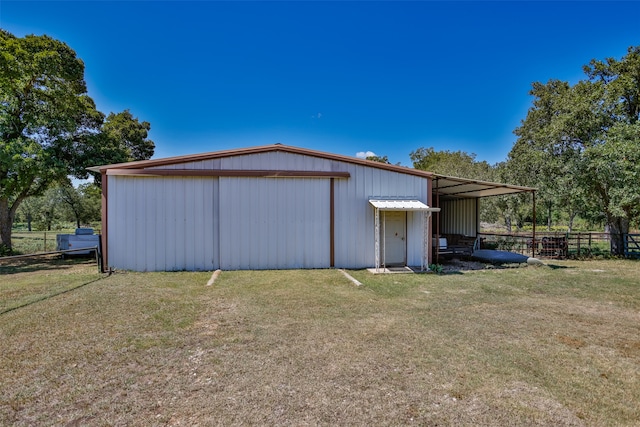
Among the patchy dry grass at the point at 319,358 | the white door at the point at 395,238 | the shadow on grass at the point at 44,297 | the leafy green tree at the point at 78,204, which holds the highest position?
the leafy green tree at the point at 78,204

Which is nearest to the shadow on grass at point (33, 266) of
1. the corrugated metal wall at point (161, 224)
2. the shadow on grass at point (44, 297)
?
the corrugated metal wall at point (161, 224)

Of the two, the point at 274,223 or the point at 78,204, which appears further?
the point at 78,204

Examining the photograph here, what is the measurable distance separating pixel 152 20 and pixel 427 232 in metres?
11.3

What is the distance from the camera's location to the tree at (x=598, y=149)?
470 inches

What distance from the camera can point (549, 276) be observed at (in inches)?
348

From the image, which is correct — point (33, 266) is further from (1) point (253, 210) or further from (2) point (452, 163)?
(2) point (452, 163)

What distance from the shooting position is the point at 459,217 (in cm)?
1560

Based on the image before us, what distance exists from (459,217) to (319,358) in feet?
45.6

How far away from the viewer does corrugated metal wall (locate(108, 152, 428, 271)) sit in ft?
30.1

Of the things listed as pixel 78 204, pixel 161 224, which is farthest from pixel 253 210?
pixel 78 204

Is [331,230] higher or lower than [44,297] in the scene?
higher

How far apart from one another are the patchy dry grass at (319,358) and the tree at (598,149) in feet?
24.7

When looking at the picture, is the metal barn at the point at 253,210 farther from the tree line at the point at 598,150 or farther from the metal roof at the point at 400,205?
the tree line at the point at 598,150

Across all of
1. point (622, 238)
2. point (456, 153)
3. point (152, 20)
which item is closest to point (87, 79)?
point (152, 20)
